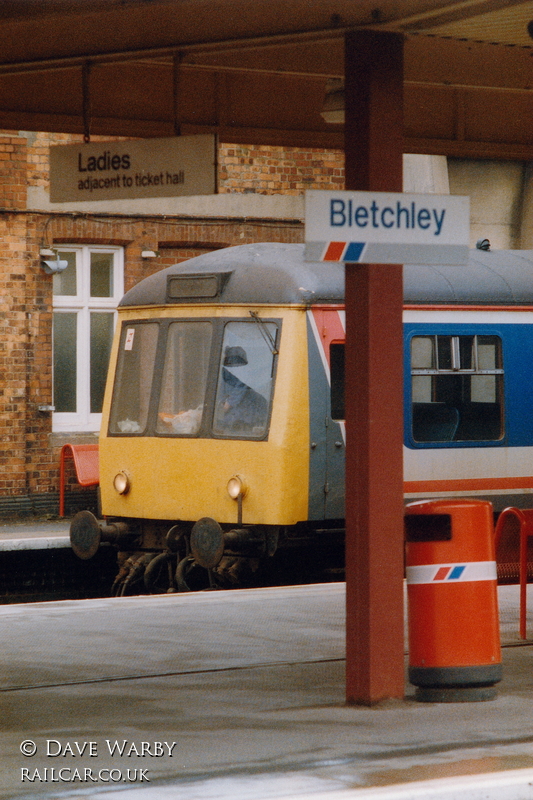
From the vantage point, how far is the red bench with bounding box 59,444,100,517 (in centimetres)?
1797

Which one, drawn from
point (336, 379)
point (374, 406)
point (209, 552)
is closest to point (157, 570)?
point (209, 552)

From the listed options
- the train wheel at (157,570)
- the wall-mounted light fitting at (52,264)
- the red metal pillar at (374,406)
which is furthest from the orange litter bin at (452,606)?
the wall-mounted light fitting at (52,264)

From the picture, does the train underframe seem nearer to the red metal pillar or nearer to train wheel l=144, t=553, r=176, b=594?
train wheel l=144, t=553, r=176, b=594

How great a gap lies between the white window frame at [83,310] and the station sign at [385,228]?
40.9ft

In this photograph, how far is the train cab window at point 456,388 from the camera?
43.7ft

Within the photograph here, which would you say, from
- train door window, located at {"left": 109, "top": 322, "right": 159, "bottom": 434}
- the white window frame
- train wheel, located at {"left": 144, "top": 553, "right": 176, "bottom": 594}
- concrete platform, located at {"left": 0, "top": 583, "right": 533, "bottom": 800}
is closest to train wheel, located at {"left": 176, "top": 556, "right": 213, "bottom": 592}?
train wheel, located at {"left": 144, "top": 553, "right": 176, "bottom": 594}

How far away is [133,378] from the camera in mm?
14039

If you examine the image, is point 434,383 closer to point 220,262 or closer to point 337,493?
point 337,493

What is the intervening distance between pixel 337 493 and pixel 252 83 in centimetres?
457

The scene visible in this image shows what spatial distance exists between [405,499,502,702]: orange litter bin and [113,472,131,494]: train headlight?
6665mm

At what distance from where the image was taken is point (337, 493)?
506 inches

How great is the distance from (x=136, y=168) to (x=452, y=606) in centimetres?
295

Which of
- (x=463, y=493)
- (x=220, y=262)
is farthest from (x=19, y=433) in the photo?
(x=463, y=493)

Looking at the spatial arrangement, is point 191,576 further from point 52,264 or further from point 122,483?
point 52,264
